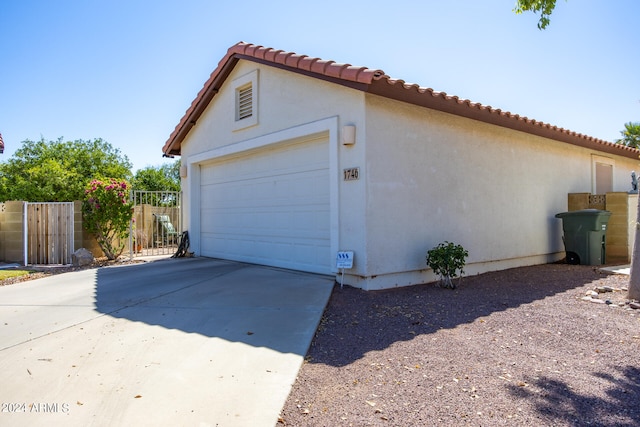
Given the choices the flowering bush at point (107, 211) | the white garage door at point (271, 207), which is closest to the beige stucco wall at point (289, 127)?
the white garage door at point (271, 207)

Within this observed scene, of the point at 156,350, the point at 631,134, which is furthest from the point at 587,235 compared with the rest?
the point at 631,134

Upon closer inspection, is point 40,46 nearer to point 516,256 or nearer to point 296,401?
point 296,401

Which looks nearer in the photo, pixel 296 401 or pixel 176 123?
pixel 296 401

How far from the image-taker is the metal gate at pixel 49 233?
34.7ft

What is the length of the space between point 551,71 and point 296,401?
9802 mm

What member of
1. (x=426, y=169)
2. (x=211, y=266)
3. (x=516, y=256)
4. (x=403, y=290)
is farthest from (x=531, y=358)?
(x=211, y=266)

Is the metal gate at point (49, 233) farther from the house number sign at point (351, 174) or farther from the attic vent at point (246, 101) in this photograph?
the house number sign at point (351, 174)

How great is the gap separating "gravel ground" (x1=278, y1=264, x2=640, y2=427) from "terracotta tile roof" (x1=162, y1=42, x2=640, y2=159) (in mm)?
3212

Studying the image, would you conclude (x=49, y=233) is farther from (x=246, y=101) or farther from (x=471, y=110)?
(x=471, y=110)

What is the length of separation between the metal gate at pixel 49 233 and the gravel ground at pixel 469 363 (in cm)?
844

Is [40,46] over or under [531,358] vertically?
over

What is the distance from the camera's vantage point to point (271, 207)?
834 centimetres

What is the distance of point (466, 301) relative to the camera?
19.0 feet

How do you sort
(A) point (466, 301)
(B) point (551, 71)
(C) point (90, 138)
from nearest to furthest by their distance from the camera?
(A) point (466, 301)
(B) point (551, 71)
(C) point (90, 138)
